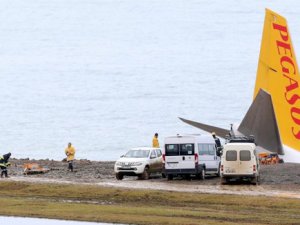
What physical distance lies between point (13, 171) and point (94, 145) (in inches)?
2320

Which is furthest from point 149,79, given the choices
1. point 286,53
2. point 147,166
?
point 147,166

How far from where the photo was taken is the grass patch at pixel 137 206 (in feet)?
111

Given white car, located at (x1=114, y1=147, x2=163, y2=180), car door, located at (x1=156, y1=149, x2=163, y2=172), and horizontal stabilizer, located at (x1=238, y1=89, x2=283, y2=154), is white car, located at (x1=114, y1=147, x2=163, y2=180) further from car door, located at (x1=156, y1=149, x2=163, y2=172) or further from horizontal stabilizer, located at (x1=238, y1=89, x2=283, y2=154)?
horizontal stabilizer, located at (x1=238, y1=89, x2=283, y2=154)

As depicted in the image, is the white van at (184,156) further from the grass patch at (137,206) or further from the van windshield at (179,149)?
the grass patch at (137,206)

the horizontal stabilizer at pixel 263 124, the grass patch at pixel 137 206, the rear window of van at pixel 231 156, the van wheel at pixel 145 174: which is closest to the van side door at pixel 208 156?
the van wheel at pixel 145 174

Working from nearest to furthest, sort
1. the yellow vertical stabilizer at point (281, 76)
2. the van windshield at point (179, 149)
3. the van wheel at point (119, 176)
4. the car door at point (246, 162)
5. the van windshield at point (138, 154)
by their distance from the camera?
the car door at point (246, 162) → the van windshield at point (179, 149) → the van wheel at point (119, 176) → the van windshield at point (138, 154) → the yellow vertical stabilizer at point (281, 76)

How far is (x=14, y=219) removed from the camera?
34406 millimetres

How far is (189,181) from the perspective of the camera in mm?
48094

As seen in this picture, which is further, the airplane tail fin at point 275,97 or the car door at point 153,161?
the airplane tail fin at point 275,97

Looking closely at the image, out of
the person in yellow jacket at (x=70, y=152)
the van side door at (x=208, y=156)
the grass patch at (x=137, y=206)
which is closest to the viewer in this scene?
the grass patch at (x=137, y=206)

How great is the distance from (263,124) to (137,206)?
24.3m

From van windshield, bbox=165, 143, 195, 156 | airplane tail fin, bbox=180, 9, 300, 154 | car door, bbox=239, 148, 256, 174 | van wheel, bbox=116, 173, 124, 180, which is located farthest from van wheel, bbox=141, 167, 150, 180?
airplane tail fin, bbox=180, 9, 300, 154

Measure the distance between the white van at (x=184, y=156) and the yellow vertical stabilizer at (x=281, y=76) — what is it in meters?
13.0

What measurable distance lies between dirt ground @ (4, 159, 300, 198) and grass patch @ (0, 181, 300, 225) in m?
2.65
